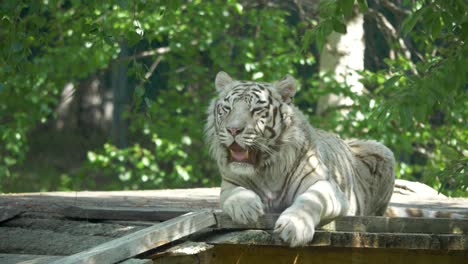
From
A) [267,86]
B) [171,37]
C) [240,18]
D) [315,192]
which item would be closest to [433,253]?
→ [315,192]

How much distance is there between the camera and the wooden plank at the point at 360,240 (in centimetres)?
453

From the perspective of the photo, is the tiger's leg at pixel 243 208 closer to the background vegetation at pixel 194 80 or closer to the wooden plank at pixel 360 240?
the wooden plank at pixel 360 240

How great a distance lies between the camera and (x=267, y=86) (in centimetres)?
570

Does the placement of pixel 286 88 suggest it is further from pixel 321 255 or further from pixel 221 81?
pixel 321 255

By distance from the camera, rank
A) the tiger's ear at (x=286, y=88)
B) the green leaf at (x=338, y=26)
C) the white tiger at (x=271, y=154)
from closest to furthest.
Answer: the green leaf at (x=338, y=26)
the white tiger at (x=271, y=154)
the tiger's ear at (x=286, y=88)

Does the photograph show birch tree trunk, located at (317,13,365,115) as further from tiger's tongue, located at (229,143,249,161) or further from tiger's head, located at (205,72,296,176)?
tiger's tongue, located at (229,143,249,161)

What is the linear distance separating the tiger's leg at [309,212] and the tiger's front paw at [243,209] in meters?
0.15

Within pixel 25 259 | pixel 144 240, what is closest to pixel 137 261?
pixel 144 240

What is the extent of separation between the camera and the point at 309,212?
15.2 ft

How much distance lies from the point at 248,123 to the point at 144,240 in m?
1.45

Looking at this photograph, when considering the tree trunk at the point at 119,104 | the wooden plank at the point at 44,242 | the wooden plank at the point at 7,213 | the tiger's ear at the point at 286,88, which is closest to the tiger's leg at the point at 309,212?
the tiger's ear at the point at 286,88

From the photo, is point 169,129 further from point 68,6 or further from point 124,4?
point 124,4

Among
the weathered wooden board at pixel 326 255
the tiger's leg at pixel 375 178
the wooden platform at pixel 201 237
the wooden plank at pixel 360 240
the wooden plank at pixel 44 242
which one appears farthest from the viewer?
the tiger's leg at pixel 375 178

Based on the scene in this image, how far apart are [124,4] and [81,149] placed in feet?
45.8
